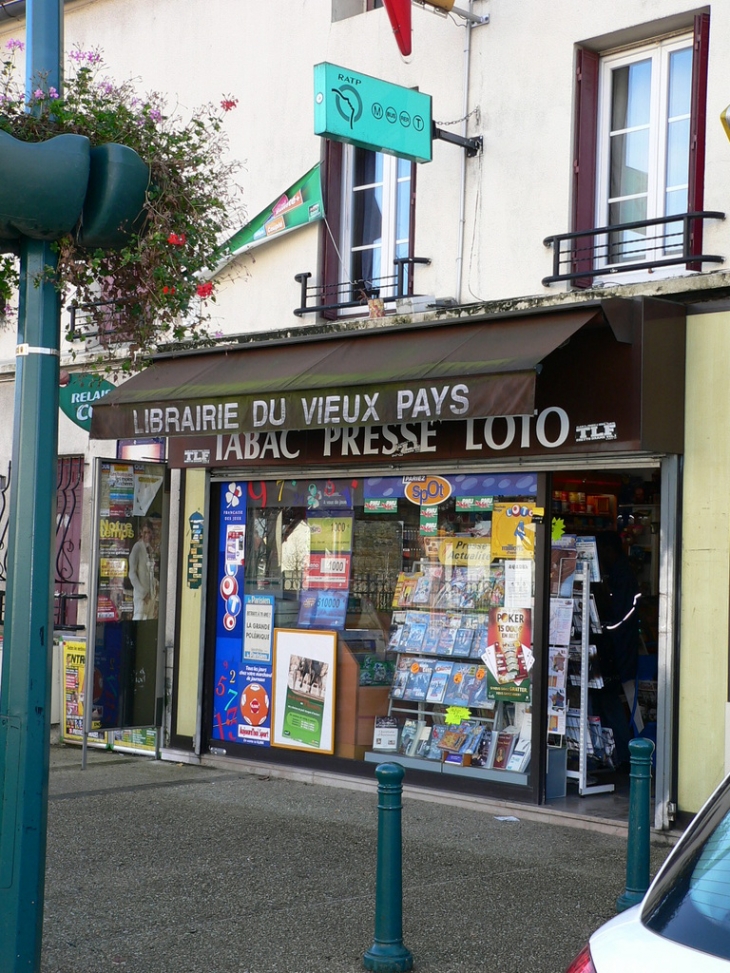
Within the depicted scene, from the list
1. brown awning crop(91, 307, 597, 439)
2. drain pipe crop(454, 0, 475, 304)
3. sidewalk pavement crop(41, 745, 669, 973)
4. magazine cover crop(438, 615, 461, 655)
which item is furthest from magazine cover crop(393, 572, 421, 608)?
drain pipe crop(454, 0, 475, 304)

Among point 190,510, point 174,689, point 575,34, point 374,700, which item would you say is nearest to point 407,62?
point 575,34

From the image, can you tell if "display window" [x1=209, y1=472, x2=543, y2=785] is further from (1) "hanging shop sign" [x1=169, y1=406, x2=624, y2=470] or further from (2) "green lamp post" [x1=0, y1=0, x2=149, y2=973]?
(2) "green lamp post" [x1=0, y1=0, x2=149, y2=973]

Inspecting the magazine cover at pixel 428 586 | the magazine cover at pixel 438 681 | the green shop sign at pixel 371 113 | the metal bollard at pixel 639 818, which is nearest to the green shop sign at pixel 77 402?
the magazine cover at pixel 428 586

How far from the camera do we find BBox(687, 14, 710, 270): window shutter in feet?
27.1

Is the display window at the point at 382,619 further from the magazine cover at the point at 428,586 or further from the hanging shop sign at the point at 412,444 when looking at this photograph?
the hanging shop sign at the point at 412,444

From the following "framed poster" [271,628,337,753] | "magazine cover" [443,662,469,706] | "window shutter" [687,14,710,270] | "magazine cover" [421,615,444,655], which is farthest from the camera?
"framed poster" [271,628,337,753]

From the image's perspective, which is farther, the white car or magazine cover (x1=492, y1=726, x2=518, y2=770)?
magazine cover (x1=492, y1=726, x2=518, y2=770)

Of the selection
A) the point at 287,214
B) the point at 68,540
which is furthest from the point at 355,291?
the point at 68,540

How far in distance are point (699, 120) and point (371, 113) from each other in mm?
2272

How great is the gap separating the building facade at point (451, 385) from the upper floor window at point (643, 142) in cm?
2

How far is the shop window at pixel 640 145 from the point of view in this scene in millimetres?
A: 8383

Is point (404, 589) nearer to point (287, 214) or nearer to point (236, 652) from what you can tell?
point (236, 652)

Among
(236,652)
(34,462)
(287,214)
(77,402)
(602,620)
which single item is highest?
(287,214)

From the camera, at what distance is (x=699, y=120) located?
8312mm
